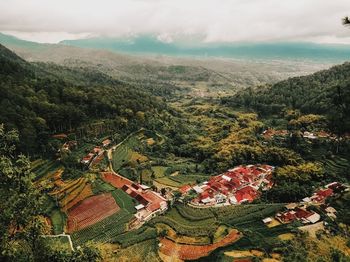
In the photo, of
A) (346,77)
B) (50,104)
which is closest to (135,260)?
(50,104)

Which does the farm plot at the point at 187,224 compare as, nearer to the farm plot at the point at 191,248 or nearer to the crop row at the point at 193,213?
the crop row at the point at 193,213

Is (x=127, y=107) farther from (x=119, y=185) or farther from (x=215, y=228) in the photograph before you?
(x=215, y=228)

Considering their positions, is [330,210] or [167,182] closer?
[330,210]

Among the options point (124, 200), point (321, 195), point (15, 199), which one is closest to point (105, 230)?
point (124, 200)

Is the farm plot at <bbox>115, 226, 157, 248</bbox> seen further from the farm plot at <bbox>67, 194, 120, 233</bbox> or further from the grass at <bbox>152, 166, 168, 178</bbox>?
the grass at <bbox>152, 166, 168, 178</bbox>

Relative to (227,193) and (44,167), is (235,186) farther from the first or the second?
(44,167)

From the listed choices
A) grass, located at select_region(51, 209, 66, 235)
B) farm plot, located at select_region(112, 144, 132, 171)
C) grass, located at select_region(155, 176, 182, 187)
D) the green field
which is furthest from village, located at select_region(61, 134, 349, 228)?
grass, located at select_region(51, 209, 66, 235)
